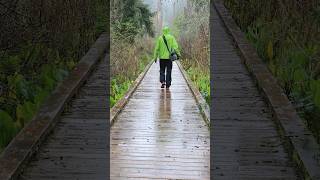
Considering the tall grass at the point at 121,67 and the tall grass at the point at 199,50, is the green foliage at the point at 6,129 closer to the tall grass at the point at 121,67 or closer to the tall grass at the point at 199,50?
the tall grass at the point at 199,50

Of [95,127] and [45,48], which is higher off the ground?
[45,48]

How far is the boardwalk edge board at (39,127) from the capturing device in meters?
4.22

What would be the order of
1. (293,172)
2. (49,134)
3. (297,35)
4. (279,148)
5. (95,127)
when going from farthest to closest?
(297,35)
(95,127)
(49,134)
(279,148)
(293,172)

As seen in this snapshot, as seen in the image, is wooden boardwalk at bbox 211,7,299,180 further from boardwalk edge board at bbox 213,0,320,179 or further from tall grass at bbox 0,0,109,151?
tall grass at bbox 0,0,109,151

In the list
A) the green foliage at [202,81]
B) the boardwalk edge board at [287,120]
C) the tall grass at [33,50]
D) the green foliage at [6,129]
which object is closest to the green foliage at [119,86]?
the tall grass at [33,50]

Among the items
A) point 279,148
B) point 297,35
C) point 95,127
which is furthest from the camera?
point 297,35

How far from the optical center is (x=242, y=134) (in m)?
5.40

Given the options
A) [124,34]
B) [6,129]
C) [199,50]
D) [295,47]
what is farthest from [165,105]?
[124,34]

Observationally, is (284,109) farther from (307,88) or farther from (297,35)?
(297,35)

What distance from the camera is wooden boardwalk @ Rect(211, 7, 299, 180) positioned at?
4.42 meters

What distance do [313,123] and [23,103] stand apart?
3.32 m

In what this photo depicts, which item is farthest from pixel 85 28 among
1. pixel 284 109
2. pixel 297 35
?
pixel 284 109

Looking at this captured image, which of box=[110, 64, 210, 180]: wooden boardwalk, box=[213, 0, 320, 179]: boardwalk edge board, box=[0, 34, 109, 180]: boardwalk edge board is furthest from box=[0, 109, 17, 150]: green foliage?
box=[213, 0, 320, 179]: boardwalk edge board

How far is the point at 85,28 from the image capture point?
33.7 ft
